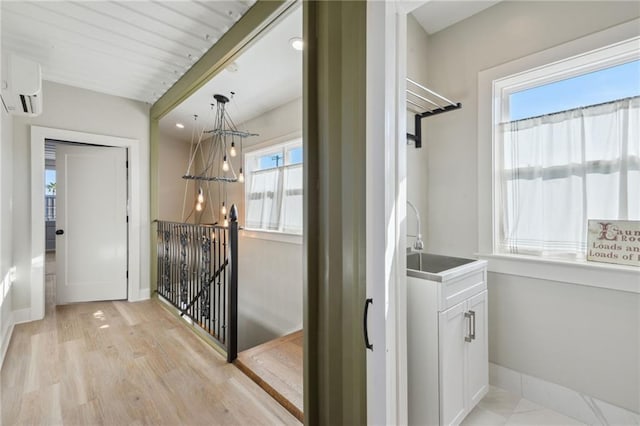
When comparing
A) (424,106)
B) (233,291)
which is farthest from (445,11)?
(233,291)

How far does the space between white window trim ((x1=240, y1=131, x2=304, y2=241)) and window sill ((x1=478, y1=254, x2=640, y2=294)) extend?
208cm

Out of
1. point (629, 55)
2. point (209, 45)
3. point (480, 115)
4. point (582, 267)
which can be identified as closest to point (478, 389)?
point (582, 267)

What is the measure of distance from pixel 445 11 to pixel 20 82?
3.37 meters

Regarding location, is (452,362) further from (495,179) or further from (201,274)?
(201,274)

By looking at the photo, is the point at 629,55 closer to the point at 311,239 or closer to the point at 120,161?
the point at 311,239

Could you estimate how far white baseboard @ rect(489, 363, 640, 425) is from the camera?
1669 millimetres

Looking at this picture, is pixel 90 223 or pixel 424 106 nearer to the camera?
pixel 424 106

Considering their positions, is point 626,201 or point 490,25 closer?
point 626,201

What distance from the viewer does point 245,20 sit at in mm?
2061

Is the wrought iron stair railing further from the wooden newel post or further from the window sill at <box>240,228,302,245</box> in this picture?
the window sill at <box>240,228,302,245</box>

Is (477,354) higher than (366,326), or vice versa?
(366,326)

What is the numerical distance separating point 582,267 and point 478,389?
3.29 ft

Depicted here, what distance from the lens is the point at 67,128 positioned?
131 inches

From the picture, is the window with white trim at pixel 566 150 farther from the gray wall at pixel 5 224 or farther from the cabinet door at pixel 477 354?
the gray wall at pixel 5 224
